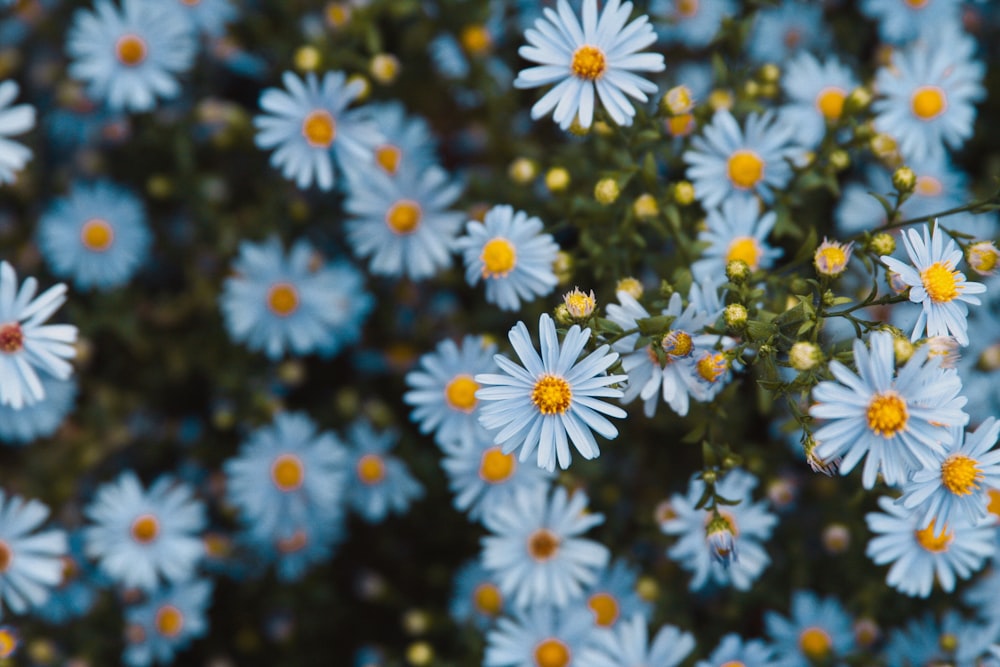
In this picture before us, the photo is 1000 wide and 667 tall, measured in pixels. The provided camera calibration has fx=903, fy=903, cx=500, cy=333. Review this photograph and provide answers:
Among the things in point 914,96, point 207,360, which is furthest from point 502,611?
point 914,96

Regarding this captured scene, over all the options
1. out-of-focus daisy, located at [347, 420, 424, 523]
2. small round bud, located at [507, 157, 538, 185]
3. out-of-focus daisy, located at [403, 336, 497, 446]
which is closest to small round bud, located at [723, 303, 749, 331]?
out-of-focus daisy, located at [403, 336, 497, 446]

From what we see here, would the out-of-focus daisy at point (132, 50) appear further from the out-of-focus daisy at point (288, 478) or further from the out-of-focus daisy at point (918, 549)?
the out-of-focus daisy at point (918, 549)

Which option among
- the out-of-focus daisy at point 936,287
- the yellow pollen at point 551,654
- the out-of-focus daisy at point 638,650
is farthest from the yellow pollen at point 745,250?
the yellow pollen at point 551,654

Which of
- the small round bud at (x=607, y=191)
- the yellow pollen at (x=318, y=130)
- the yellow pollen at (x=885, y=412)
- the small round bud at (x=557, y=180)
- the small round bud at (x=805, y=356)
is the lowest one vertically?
the yellow pollen at (x=885, y=412)

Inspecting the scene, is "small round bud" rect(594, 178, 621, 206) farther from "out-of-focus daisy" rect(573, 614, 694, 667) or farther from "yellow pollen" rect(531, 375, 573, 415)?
A: "out-of-focus daisy" rect(573, 614, 694, 667)

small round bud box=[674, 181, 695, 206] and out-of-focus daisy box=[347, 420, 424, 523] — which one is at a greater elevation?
small round bud box=[674, 181, 695, 206]

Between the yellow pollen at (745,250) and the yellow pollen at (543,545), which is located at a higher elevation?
the yellow pollen at (745,250)
